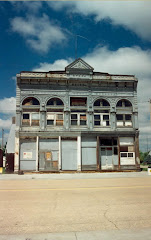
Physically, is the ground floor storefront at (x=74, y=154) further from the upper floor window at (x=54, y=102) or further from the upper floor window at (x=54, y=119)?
the upper floor window at (x=54, y=102)

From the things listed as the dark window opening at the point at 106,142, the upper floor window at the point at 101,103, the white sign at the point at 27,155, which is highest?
the upper floor window at the point at 101,103

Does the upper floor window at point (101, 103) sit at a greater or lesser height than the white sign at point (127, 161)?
greater

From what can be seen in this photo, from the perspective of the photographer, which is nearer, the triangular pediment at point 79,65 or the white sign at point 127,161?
the white sign at point 127,161

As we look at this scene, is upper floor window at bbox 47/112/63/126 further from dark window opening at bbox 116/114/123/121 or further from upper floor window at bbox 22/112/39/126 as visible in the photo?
dark window opening at bbox 116/114/123/121

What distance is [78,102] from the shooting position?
26.2 metres

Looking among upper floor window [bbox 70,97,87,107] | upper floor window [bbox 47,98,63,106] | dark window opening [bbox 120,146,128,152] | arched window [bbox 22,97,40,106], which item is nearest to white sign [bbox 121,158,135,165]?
dark window opening [bbox 120,146,128,152]

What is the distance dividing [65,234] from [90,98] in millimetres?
22020

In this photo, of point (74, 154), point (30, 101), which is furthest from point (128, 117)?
point (30, 101)

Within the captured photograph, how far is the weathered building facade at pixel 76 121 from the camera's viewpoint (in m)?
24.7

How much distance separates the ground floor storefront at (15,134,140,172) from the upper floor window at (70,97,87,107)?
12.2 feet

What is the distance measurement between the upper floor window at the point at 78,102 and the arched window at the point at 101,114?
136 centimetres

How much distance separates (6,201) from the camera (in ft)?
27.1

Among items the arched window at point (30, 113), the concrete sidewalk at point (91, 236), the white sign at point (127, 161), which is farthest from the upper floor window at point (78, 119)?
the concrete sidewalk at point (91, 236)

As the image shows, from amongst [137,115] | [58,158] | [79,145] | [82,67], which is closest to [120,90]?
[137,115]
